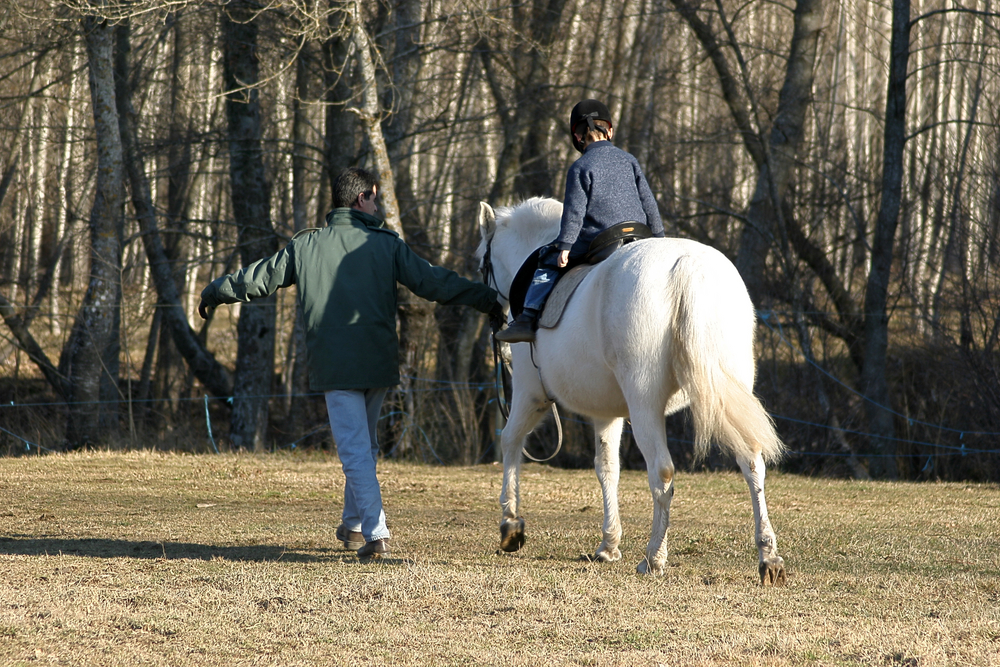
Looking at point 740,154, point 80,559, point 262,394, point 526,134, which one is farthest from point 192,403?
point 80,559

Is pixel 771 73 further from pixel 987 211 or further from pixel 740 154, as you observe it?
pixel 987 211

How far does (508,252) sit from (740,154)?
45.8ft

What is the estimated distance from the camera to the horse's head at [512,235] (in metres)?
6.15

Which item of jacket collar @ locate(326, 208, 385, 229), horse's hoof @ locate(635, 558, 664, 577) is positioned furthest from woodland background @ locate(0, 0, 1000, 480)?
horse's hoof @ locate(635, 558, 664, 577)

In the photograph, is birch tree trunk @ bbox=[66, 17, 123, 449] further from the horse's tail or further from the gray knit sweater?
the horse's tail

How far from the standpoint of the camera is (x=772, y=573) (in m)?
4.40

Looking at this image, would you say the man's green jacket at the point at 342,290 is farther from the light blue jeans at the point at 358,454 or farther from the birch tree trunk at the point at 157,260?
the birch tree trunk at the point at 157,260

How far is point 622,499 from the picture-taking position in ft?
26.3

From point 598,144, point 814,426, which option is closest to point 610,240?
point 598,144

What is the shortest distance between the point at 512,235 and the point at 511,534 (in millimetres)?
2007

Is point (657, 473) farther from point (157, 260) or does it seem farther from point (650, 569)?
point (157, 260)

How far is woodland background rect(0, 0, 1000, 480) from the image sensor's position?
1241 cm

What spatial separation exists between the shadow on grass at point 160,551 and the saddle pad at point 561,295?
166 centimetres

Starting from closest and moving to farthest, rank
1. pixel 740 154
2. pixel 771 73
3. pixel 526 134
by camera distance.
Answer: pixel 526 134, pixel 771 73, pixel 740 154
